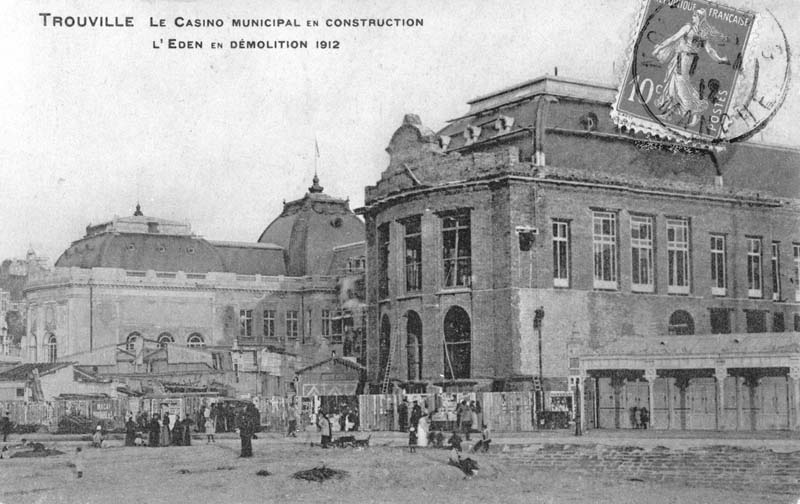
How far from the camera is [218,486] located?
23391mm

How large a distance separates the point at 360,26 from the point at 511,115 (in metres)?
14.0

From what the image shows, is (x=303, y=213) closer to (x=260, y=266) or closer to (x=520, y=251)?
(x=260, y=266)

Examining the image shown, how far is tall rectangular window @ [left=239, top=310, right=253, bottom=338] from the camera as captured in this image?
195 feet

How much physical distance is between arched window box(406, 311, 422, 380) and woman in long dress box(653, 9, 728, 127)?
13.2m

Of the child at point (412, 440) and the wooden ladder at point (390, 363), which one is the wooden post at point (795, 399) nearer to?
the child at point (412, 440)

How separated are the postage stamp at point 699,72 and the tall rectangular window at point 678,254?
8.77 m

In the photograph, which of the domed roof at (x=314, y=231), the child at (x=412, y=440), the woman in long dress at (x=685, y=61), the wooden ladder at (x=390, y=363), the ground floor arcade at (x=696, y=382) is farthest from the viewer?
the domed roof at (x=314, y=231)

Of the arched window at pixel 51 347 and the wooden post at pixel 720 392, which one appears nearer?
the wooden post at pixel 720 392

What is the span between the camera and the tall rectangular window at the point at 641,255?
119 feet

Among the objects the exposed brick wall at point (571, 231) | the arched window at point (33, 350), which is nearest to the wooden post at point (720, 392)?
the exposed brick wall at point (571, 231)

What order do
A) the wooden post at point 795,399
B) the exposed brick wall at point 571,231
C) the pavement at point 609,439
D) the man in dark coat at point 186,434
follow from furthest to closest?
the exposed brick wall at point 571,231 → the man in dark coat at point 186,434 → the wooden post at point 795,399 → the pavement at point 609,439

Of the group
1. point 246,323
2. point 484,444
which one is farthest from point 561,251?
point 246,323

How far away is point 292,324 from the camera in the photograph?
61.8 metres

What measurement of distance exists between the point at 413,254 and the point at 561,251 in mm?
5304
